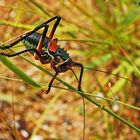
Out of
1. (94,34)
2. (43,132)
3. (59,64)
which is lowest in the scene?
(43,132)

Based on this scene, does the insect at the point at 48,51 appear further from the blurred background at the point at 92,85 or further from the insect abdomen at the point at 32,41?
the blurred background at the point at 92,85

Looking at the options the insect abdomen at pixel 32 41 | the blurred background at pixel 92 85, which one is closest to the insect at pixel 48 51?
the insect abdomen at pixel 32 41

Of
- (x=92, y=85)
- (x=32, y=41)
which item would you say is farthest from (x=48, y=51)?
(x=92, y=85)

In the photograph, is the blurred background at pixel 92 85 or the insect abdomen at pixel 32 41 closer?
the insect abdomen at pixel 32 41

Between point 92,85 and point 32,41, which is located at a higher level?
point 32,41

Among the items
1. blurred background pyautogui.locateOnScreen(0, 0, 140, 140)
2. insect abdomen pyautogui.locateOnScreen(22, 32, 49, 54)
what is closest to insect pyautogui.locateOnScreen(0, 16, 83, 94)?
insect abdomen pyautogui.locateOnScreen(22, 32, 49, 54)

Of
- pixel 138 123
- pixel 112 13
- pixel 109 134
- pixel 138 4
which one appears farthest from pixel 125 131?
pixel 138 4

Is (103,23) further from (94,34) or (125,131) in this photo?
(125,131)

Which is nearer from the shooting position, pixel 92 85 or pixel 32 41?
pixel 32 41

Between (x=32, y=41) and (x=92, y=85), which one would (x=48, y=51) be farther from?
(x=92, y=85)

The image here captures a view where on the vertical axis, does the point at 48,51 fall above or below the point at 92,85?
above

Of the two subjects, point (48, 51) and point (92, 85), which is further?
point (92, 85)
